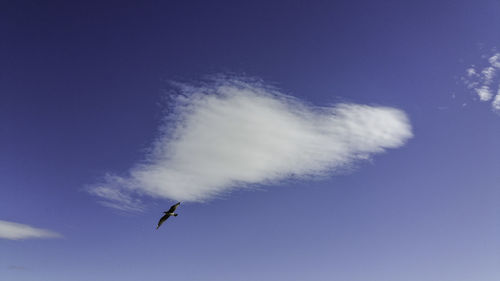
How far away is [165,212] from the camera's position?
58.1 m
